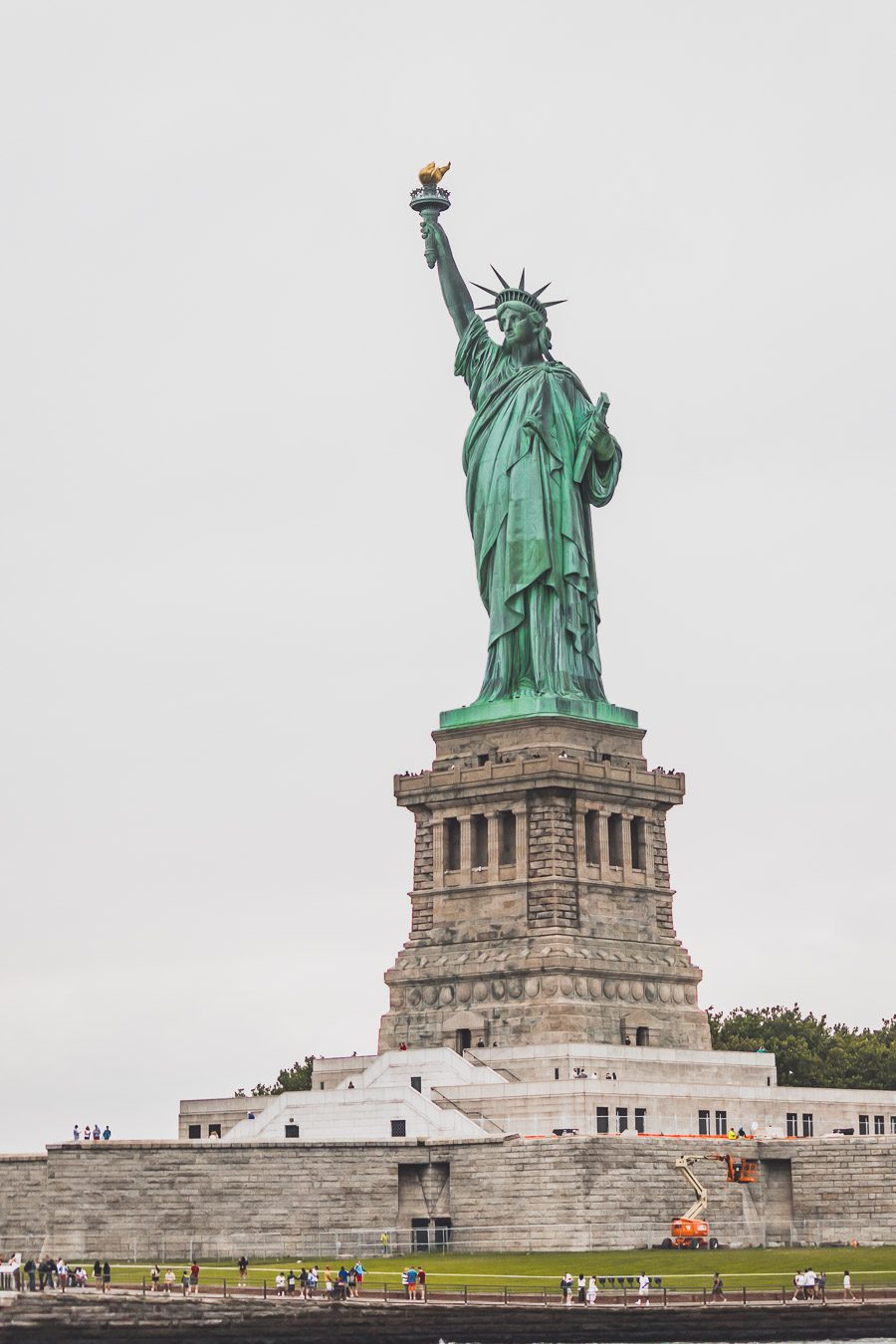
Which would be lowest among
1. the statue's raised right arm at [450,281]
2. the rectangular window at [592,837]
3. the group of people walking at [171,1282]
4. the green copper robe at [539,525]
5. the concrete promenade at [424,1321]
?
the concrete promenade at [424,1321]

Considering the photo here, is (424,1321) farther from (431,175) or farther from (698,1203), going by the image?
(431,175)

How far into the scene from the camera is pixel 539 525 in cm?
8775

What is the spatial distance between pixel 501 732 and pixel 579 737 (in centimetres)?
216

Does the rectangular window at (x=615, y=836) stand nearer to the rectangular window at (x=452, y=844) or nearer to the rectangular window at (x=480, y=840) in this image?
the rectangular window at (x=480, y=840)

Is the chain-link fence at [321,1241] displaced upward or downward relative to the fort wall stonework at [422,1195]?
downward

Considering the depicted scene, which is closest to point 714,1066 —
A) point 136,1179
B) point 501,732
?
point 501,732

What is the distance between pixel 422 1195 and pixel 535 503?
879 inches

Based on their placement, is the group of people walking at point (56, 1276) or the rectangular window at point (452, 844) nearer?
the group of people walking at point (56, 1276)

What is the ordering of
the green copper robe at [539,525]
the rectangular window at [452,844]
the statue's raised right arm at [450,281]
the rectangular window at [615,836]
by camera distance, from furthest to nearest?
the statue's raised right arm at [450,281]
the green copper robe at [539,525]
the rectangular window at [452,844]
the rectangular window at [615,836]

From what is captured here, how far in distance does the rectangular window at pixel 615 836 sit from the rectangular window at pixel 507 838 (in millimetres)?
2746

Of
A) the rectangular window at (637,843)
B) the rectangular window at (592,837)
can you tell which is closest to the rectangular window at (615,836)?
the rectangular window at (637,843)

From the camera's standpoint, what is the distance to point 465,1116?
77.8 meters

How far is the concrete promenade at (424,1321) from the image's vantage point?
2363 inches

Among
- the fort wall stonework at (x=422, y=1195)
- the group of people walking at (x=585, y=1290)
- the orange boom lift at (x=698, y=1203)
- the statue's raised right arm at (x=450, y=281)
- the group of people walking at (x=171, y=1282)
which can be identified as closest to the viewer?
the group of people walking at (x=585, y=1290)
